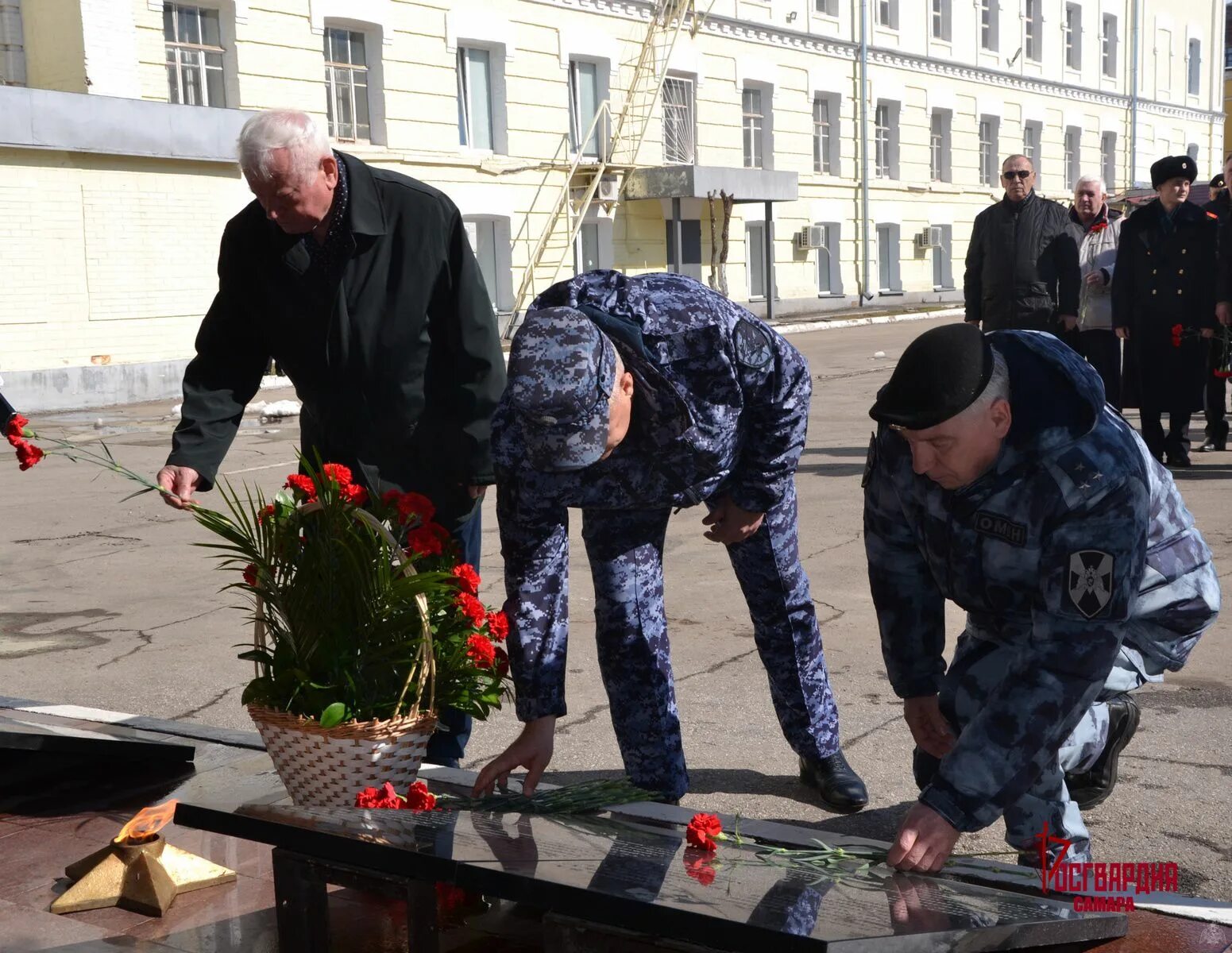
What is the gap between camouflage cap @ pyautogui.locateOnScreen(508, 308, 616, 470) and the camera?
2.66m

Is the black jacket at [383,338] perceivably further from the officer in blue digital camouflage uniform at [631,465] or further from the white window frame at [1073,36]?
the white window frame at [1073,36]

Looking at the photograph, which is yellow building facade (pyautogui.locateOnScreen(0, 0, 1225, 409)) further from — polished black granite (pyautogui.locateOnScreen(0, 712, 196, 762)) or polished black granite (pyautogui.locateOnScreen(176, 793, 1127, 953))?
polished black granite (pyautogui.locateOnScreen(176, 793, 1127, 953))

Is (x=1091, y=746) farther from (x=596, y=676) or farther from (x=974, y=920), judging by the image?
(x=596, y=676)

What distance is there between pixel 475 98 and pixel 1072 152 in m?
21.0

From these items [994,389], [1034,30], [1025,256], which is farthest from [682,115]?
[994,389]

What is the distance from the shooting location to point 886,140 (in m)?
30.9

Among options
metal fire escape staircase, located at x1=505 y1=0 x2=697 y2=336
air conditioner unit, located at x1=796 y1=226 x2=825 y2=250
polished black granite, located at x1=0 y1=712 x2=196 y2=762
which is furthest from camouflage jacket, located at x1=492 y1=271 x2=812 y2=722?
air conditioner unit, located at x1=796 y1=226 x2=825 y2=250

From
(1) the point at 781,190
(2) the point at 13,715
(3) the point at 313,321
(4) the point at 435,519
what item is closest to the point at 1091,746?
(4) the point at 435,519

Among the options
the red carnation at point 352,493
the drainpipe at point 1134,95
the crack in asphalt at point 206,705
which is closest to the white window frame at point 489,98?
the crack in asphalt at point 206,705

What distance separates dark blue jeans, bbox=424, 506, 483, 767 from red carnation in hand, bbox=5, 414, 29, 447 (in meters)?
1.07

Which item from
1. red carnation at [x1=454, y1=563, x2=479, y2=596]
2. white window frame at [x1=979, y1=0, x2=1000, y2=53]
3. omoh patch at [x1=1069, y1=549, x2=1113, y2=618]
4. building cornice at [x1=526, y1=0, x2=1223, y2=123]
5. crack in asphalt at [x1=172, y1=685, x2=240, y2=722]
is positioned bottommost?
crack in asphalt at [x1=172, y1=685, x2=240, y2=722]

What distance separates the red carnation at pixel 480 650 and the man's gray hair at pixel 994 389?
1.13m

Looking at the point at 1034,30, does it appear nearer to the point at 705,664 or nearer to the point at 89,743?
the point at 705,664

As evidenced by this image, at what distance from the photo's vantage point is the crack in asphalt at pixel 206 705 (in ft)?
15.3
